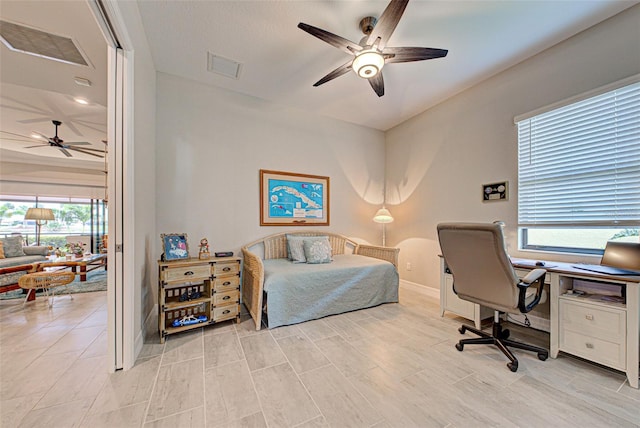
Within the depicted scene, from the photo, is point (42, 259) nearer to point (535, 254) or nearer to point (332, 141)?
point (332, 141)

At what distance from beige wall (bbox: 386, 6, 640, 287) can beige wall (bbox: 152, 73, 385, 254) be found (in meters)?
1.04

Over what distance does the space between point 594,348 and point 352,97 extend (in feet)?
11.4

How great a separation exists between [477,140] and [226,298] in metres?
3.62

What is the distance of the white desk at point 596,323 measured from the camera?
59.9 inches

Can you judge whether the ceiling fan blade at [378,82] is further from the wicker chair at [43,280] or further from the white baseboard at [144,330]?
the wicker chair at [43,280]

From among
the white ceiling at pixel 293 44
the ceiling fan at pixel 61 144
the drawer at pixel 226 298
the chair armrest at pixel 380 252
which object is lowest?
the drawer at pixel 226 298

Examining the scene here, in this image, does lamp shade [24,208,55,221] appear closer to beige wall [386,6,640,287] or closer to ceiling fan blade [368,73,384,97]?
ceiling fan blade [368,73,384,97]

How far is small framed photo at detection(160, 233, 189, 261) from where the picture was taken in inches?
91.4

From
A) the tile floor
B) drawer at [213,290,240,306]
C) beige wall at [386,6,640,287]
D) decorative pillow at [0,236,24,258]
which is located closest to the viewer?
the tile floor

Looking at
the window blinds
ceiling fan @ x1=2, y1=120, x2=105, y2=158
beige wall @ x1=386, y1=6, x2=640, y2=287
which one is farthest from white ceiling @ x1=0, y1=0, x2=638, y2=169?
the window blinds

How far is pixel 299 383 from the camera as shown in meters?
1.57

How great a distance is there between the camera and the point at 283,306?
243 centimetres

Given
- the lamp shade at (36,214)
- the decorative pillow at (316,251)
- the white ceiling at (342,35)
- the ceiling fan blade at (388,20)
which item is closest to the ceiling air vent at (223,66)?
the white ceiling at (342,35)

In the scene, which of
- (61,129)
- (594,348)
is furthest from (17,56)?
(594,348)
